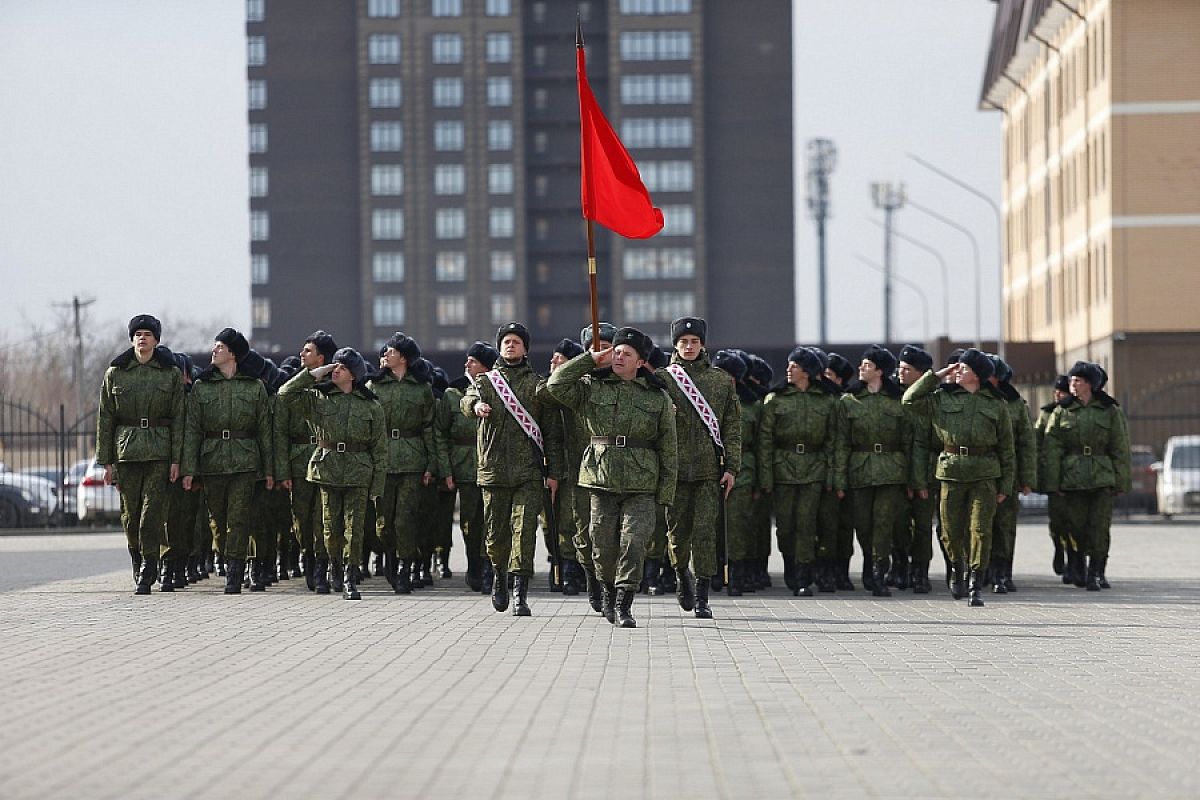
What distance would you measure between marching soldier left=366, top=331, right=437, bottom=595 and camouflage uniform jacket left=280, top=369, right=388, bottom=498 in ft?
2.98

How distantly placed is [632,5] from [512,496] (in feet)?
379

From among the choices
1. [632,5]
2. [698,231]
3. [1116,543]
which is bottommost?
[1116,543]

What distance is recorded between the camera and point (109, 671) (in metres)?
10.9

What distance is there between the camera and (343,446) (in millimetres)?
16953

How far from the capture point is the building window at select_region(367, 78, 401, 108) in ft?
418

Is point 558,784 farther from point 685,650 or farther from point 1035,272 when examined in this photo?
point 1035,272

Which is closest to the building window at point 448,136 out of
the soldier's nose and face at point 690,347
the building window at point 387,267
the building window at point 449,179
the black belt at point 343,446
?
the building window at point 449,179

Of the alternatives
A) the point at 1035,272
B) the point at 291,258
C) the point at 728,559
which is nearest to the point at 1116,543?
the point at 728,559

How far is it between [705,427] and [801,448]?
3.01 metres

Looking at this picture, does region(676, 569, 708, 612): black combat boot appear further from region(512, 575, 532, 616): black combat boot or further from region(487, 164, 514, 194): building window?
region(487, 164, 514, 194): building window

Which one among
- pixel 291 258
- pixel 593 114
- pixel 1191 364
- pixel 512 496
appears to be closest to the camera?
pixel 512 496

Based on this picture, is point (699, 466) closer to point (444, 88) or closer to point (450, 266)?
point (444, 88)

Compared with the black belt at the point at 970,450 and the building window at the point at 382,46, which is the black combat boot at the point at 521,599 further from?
the building window at the point at 382,46

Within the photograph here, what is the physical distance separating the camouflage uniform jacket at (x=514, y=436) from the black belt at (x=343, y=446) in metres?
2.22
